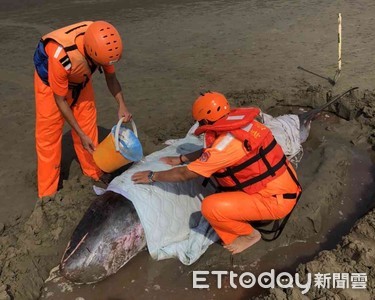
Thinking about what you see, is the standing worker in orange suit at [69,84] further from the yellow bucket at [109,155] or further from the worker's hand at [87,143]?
the yellow bucket at [109,155]

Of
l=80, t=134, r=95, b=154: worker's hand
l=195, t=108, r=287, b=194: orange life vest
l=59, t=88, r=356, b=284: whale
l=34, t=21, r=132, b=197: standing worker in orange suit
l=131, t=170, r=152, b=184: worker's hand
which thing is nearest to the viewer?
l=195, t=108, r=287, b=194: orange life vest

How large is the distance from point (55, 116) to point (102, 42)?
1068 mm

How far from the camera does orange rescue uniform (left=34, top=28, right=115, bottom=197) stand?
3.95 m

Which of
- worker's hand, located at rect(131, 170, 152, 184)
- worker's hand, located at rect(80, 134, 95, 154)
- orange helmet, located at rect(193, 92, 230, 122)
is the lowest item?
worker's hand, located at rect(131, 170, 152, 184)

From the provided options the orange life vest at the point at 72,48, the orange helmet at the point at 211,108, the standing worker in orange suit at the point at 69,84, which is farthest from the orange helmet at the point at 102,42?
the orange helmet at the point at 211,108

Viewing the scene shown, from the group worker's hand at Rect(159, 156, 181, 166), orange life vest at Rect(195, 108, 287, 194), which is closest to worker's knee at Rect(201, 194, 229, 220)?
orange life vest at Rect(195, 108, 287, 194)

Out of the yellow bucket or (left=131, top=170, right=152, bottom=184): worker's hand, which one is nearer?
(left=131, top=170, right=152, bottom=184): worker's hand

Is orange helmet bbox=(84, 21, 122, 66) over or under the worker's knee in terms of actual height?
over

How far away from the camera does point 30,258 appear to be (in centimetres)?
389

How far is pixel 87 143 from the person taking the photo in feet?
14.1

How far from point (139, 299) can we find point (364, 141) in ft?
11.7

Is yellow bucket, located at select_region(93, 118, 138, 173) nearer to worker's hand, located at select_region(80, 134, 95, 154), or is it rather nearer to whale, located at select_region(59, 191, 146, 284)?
worker's hand, located at select_region(80, 134, 95, 154)

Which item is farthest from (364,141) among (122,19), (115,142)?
(122,19)

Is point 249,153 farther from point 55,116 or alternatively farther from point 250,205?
point 55,116
